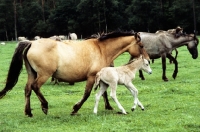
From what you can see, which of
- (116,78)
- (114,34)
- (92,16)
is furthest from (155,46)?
(92,16)

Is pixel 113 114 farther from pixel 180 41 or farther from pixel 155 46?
pixel 180 41

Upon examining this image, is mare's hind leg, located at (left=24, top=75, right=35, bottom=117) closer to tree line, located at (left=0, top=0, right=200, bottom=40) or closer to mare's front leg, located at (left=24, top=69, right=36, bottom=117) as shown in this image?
mare's front leg, located at (left=24, top=69, right=36, bottom=117)

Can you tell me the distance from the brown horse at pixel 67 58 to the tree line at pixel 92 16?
5170 cm

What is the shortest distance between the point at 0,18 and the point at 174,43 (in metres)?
65.7

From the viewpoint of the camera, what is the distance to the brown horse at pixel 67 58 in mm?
9641

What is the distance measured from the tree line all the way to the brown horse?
170 feet

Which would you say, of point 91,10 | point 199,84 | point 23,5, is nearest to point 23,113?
point 199,84

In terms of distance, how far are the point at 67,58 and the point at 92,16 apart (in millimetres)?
63053

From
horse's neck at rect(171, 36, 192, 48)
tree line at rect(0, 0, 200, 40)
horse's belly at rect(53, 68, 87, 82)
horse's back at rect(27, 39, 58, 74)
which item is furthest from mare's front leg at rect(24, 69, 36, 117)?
tree line at rect(0, 0, 200, 40)

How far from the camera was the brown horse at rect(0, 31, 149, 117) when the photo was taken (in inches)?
380

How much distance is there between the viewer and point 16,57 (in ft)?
32.8

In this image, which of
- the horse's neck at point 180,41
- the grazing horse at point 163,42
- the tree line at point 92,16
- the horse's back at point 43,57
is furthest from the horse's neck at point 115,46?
the tree line at point 92,16

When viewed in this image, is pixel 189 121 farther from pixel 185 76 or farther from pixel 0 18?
pixel 0 18

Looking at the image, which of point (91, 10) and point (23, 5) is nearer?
point (91, 10)
